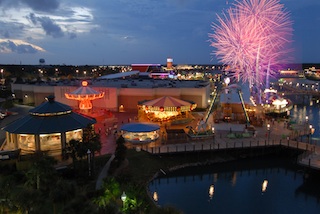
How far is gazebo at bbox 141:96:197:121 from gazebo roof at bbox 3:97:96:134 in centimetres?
1310

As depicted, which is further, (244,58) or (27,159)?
(244,58)

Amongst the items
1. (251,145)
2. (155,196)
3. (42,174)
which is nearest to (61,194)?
(42,174)

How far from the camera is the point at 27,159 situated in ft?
78.0

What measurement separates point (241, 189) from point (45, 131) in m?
17.6

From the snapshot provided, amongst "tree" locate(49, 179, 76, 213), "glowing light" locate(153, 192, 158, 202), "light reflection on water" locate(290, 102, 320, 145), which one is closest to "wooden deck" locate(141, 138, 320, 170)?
"glowing light" locate(153, 192, 158, 202)

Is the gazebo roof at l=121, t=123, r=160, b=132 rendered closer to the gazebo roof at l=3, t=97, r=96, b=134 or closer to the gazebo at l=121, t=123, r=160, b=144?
the gazebo at l=121, t=123, r=160, b=144

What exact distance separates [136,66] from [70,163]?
88054 mm

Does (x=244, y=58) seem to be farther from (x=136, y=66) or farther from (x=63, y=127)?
(x=136, y=66)

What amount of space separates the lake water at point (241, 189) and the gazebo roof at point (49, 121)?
9.08 metres

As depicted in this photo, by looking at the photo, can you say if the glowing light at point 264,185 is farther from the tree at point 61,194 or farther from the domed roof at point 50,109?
the domed roof at point 50,109

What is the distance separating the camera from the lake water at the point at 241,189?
23.2 metres

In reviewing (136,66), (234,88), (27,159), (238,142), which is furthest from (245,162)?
(136,66)

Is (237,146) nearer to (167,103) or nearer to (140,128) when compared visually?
(140,128)

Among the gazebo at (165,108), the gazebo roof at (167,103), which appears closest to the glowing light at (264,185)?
the gazebo at (165,108)
